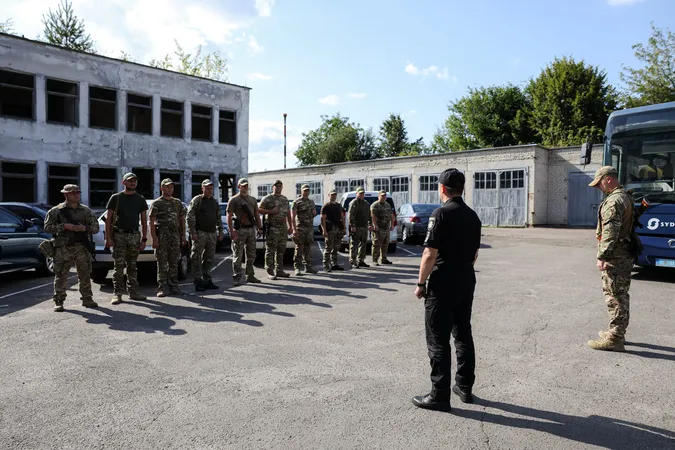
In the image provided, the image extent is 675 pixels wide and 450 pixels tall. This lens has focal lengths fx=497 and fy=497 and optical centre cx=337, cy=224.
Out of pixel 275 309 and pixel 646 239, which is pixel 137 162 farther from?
pixel 646 239

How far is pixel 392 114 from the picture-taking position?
6625 cm

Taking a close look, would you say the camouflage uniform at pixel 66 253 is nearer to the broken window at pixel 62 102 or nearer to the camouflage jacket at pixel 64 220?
the camouflage jacket at pixel 64 220

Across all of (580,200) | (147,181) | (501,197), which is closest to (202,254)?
(147,181)

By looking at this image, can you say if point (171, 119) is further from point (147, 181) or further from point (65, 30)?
point (65, 30)

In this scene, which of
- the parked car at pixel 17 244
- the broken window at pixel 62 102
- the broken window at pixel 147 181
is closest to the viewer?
the parked car at pixel 17 244

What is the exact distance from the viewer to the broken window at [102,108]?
20.5m

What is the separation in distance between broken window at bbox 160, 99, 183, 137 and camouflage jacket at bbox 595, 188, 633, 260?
20641mm

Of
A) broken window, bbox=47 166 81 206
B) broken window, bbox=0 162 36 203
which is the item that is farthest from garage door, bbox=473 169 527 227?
broken window, bbox=0 162 36 203

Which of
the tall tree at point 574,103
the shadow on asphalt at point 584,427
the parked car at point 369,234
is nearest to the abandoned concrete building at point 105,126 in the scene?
the parked car at point 369,234

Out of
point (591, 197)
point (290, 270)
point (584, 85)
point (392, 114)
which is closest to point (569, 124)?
point (584, 85)

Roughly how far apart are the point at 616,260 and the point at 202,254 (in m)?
6.39

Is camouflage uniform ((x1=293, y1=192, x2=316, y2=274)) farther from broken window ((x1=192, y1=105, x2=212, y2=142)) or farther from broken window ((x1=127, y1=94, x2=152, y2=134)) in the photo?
broken window ((x1=192, y1=105, x2=212, y2=142))

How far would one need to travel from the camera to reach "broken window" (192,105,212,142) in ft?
77.6

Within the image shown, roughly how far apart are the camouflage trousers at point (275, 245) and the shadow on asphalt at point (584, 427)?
682 centimetres
